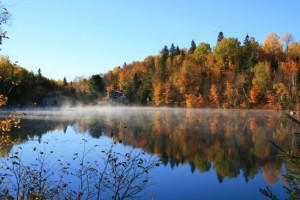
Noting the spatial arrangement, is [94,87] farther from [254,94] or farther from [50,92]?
[254,94]

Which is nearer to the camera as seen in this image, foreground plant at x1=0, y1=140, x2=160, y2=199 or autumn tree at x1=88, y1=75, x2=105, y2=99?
foreground plant at x1=0, y1=140, x2=160, y2=199

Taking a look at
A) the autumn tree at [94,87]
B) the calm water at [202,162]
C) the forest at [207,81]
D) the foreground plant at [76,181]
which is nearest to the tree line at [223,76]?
the forest at [207,81]

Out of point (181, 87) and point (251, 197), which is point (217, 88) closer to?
point (181, 87)

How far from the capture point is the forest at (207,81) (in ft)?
243

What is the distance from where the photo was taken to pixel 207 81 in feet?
285

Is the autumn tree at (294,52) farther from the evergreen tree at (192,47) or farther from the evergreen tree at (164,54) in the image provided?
the evergreen tree at (164,54)

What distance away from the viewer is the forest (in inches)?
2913

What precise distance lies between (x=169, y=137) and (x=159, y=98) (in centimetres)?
6809

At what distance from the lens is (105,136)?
73.3ft

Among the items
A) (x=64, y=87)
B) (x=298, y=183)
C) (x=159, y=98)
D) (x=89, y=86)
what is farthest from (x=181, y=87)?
(x=298, y=183)

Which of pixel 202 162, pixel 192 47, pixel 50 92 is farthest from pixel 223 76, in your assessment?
pixel 202 162

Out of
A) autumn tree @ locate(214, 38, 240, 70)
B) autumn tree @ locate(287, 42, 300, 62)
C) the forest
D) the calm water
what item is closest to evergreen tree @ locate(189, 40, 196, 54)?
the forest

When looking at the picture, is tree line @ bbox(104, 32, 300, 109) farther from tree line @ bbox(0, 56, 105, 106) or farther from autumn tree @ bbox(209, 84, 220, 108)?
tree line @ bbox(0, 56, 105, 106)

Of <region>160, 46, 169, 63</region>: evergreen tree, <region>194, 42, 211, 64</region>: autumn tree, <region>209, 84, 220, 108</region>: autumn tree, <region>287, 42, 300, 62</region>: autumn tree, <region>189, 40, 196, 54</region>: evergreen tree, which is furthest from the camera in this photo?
<region>189, 40, 196, 54</region>: evergreen tree
